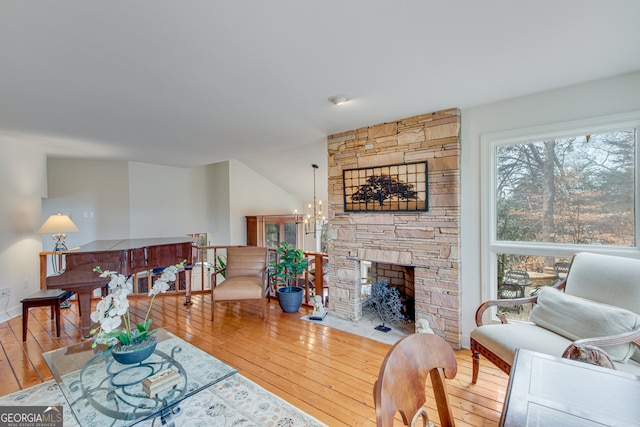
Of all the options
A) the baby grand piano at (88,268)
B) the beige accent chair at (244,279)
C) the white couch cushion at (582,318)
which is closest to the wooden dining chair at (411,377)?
the white couch cushion at (582,318)

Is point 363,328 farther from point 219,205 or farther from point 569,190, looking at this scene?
point 219,205

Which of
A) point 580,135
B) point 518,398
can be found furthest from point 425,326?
point 580,135

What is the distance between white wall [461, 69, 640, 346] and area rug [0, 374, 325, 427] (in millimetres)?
1991

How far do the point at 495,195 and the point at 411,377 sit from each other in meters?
2.61

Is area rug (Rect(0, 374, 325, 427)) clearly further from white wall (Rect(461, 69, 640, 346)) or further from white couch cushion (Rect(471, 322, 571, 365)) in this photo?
white wall (Rect(461, 69, 640, 346))

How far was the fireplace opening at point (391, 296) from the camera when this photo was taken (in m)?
3.54

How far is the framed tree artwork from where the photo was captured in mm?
3145

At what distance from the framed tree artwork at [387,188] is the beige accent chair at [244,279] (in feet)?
4.99

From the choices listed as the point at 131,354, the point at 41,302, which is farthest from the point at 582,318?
the point at 41,302

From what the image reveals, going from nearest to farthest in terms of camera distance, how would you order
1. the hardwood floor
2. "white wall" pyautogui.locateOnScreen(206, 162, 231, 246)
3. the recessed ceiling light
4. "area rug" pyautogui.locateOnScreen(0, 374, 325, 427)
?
"area rug" pyautogui.locateOnScreen(0, 374, 325, 427) → the hardwood floor → the recessed ceiling light → "white wall" pyautogui.locateOnScreen(206, 162, 231, 246)

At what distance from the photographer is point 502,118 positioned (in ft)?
9.15

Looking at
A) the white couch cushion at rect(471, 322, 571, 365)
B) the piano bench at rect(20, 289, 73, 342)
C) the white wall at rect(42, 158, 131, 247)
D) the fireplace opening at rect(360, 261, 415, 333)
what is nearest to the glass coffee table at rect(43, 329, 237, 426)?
the piano bench at rect(20, 289, 73, 342)

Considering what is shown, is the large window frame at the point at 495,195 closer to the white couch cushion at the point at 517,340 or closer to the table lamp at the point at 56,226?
the white couch cushion at the point at 517,340

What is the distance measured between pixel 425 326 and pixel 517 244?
119cm
